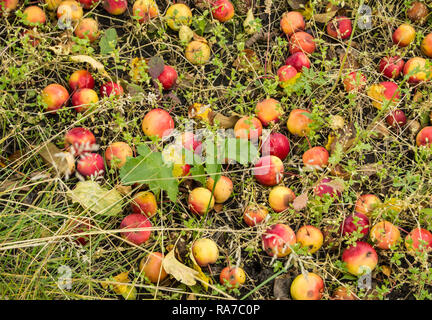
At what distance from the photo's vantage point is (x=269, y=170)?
270 cm

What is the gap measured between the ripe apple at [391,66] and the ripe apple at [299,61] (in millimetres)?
527

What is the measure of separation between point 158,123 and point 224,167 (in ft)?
1.55

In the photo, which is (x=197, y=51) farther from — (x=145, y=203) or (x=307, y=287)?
(x=307, y=287)

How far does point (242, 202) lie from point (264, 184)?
167mm

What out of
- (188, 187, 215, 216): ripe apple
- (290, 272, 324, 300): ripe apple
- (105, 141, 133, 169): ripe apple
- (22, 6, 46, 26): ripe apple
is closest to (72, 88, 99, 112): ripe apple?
(105, 141, 133, 169): ripe apple

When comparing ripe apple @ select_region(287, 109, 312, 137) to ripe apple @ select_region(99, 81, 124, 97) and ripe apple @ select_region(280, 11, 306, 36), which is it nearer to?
ripe apple @ select_region(280, 11, 306, 36)

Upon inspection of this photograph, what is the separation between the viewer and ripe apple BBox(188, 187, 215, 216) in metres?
2.60

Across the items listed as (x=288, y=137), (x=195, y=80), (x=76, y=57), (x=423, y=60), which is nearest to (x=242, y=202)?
(x=288, y=137)

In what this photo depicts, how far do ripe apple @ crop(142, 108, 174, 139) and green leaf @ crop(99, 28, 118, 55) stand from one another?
1.81ft

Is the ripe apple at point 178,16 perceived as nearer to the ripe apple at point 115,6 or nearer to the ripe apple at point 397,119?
the ripe apple at point 115,6

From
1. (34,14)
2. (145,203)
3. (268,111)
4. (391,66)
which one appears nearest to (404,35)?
(391,66)

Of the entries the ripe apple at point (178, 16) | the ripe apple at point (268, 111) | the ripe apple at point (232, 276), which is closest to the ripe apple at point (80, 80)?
the ripe apple at point (178, 16)

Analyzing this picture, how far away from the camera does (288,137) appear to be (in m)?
2.97

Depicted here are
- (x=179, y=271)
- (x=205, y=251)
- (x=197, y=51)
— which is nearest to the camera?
(x=179, y=271)
